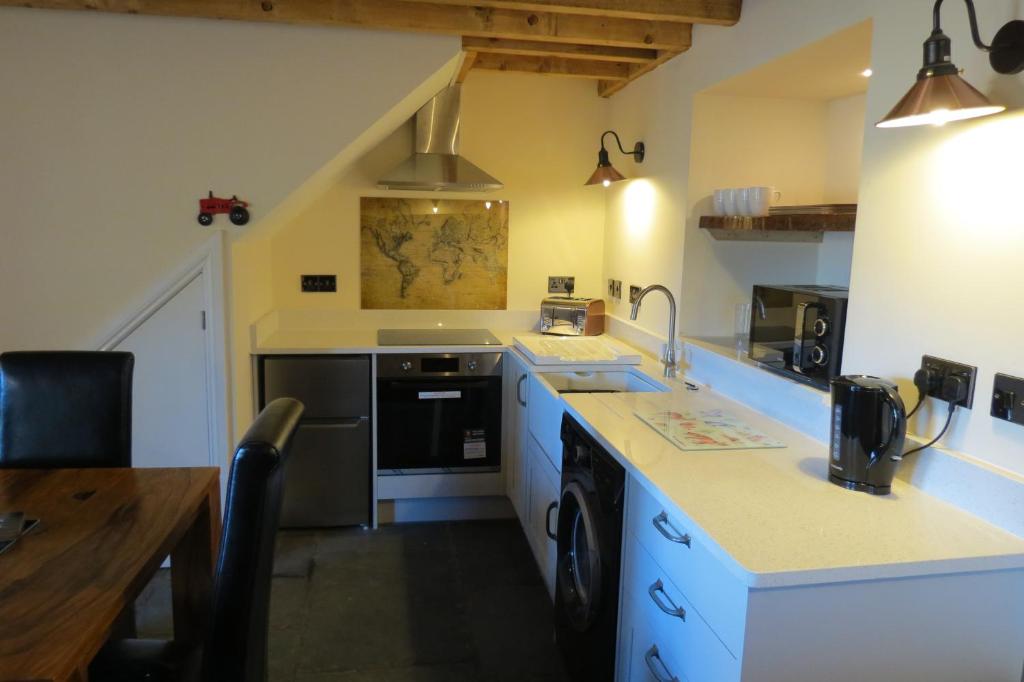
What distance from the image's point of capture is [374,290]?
3.81 meters

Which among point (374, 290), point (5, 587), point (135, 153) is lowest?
point (5, 587)

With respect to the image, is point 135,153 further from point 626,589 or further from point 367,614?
point 626,589

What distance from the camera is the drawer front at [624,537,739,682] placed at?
140 centimetres

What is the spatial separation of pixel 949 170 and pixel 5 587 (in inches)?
83.4

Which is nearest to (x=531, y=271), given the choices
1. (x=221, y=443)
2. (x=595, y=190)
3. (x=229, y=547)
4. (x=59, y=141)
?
(x=595, y=190)

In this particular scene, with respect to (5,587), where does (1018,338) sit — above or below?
above

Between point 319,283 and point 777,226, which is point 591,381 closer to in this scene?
point 777,226

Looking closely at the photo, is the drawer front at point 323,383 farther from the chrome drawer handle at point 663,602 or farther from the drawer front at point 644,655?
the chrome drawer handle at point 663,602

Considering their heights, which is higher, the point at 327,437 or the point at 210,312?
the point at 210,312

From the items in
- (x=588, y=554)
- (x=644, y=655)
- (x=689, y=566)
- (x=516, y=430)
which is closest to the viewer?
(x=689, y=566)

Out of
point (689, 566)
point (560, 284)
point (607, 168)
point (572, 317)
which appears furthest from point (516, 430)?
point (689, 566)

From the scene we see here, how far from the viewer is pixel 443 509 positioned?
352 cm

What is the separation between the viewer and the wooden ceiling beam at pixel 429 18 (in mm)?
2580

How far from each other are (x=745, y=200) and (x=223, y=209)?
1.98 meters
